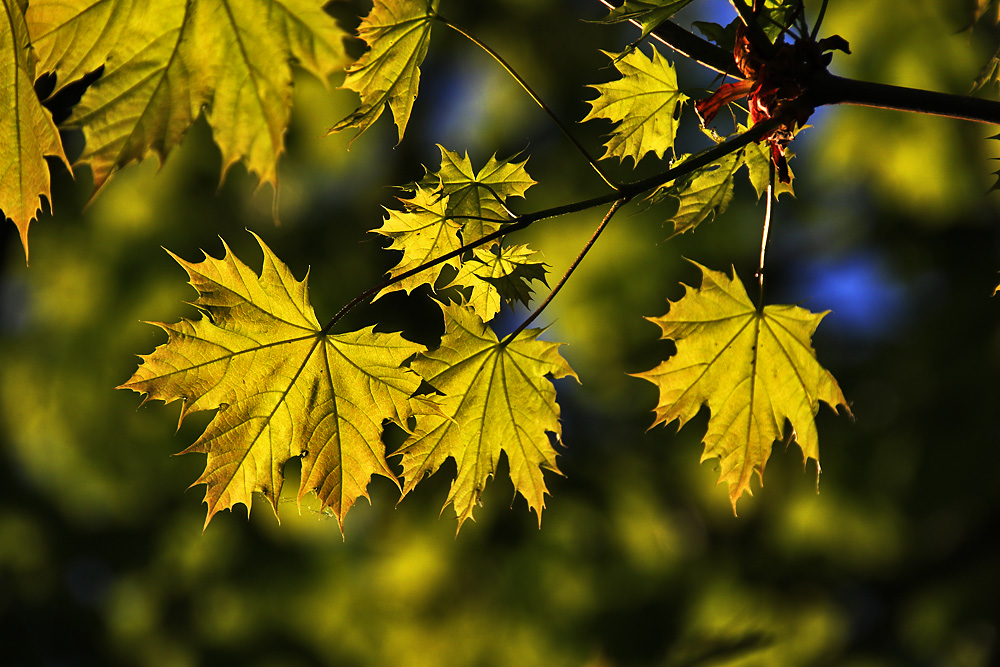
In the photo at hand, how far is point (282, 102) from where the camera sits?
3.28ft

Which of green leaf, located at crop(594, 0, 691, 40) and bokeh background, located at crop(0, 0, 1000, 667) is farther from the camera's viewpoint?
bokeh background, located at crop(0, 0, 1000, 667)

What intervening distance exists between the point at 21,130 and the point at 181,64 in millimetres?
256

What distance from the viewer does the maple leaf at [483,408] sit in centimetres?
125

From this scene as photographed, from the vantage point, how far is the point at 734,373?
143cm

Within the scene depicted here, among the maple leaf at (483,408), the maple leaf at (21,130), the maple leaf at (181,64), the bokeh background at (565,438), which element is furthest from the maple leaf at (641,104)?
the bokeh background at (565,438)

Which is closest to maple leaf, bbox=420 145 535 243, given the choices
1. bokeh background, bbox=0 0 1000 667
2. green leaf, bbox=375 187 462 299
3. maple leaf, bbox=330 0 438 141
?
green leaf, bbox=375 187 462 299

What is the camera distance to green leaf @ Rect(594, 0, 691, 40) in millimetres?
1030

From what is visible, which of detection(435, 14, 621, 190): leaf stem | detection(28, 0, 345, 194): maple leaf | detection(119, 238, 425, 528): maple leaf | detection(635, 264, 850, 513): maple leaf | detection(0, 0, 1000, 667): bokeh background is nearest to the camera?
detection(28, 0, 345, 194): maple leaf

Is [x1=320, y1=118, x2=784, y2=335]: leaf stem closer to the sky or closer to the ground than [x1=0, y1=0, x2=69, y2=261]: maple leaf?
closer to the sky

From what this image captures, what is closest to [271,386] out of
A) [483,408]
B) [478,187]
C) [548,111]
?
[483,408]

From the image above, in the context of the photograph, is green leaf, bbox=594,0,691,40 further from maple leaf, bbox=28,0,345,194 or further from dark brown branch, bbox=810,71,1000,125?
maple leaf, bbox=28,0,345,194

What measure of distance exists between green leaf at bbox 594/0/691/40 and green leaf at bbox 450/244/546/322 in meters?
0.40

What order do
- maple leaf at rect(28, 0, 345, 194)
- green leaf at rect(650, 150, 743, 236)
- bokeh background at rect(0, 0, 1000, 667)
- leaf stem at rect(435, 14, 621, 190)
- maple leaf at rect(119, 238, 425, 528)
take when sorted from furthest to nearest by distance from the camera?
bokeh background at rect(0, 0, 1000, 667), green leaf at rect(650, 150, 743, 236), maple leaf at rect(119, 238, 425, 528), leaf stem at rect(435, 14, 621, 190), maple leaf at rect(28, 0, 345, 194)

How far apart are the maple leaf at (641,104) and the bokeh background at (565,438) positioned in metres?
3.55
